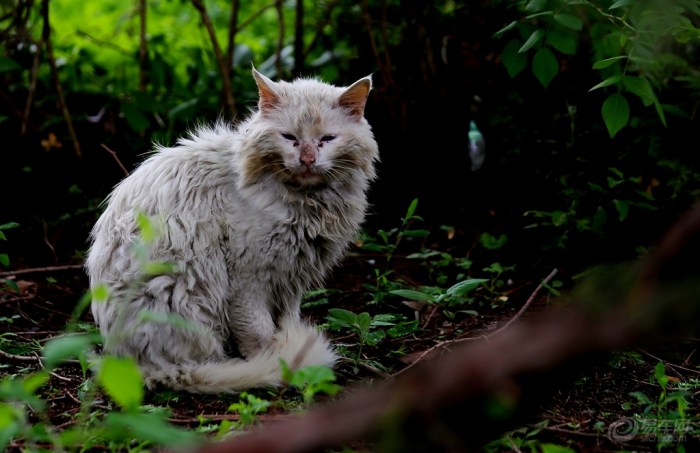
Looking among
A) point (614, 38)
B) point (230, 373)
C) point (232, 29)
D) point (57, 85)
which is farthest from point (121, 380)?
point (232, 29)

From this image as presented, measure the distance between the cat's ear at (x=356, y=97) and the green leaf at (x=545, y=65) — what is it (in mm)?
771

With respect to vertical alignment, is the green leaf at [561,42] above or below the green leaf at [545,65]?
above

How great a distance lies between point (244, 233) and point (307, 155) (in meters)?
0.45

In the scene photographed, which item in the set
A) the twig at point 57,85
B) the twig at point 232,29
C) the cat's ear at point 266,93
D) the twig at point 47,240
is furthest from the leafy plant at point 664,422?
the twig at point 57,85

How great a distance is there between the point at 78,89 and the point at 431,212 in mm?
2963

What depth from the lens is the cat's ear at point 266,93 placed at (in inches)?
129

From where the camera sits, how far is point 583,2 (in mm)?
3068

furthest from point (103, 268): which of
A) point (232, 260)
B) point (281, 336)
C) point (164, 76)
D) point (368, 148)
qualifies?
point (164, 76)

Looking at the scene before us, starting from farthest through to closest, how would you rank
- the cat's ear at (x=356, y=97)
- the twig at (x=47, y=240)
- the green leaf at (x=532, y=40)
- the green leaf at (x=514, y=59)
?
the twig at (x=47, y=240)
the green leaf at (x=514, y=59)
the cat's ear at (x=356, y=97)
the green leaf at (x=532, y=40)

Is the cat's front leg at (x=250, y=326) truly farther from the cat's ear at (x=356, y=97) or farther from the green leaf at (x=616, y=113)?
the green leaf at (x=616, y=113)

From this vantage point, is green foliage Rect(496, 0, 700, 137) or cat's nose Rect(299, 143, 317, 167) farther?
cat's nose Rect(299, 143, 317, 167)

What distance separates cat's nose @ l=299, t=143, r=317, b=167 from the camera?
317 centimetres

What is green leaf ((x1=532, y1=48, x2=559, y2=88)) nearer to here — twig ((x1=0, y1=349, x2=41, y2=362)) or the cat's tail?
the cat's tail

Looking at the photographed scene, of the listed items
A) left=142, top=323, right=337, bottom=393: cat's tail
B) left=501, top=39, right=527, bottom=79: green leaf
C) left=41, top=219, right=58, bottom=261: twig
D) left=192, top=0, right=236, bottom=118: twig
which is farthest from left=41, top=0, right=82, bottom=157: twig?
left=501, top=39, right=527, bottom=79: green leaf
